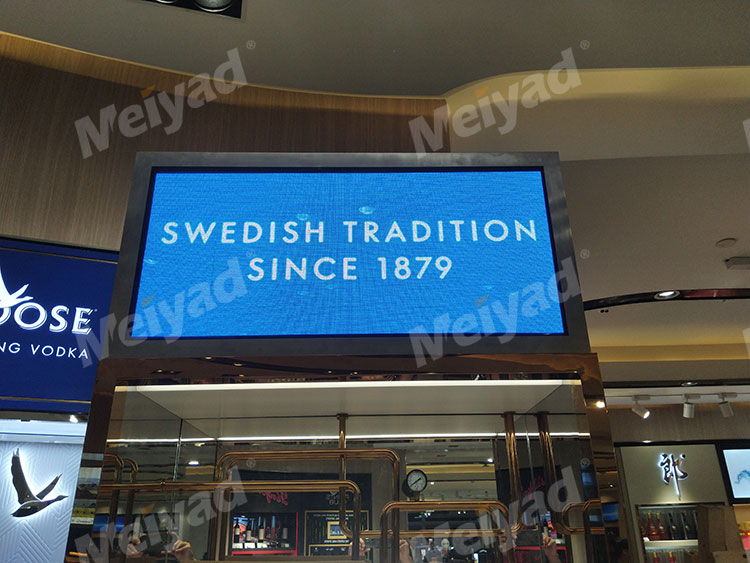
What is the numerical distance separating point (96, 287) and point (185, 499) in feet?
2.31

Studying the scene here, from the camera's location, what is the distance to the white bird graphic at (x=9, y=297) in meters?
1.59

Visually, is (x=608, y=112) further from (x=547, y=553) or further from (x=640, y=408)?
(x=640, y=408)

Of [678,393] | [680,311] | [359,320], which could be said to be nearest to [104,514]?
[359,320]

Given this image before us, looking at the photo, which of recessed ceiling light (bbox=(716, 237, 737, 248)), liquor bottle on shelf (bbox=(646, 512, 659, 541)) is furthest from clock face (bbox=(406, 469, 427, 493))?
liquor bottle on shelf (bbox=(646, 512, 659, 541))

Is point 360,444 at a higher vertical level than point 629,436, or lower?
lower

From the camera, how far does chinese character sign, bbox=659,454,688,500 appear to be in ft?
26.0

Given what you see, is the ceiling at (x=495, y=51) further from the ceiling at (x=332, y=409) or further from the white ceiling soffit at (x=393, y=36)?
the ceiling at (x=332, y=409)

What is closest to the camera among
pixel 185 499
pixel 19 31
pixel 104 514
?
pixel 104 514

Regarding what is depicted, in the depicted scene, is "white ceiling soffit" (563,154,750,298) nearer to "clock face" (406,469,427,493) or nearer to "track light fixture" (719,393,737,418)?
"clock face" (406,469,427,493)

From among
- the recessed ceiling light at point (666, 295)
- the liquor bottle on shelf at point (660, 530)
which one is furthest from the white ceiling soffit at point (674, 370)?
the liquor bottle on shelf at point (660, 530)

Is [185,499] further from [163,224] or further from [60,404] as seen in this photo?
[163,224]

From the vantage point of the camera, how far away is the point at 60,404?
1.57 meters

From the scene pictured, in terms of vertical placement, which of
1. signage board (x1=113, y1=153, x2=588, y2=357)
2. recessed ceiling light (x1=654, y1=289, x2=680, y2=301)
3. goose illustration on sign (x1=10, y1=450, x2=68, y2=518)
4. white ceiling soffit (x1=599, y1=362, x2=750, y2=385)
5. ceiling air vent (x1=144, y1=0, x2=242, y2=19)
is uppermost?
recessed ceiling light (x1=654, y1=289, x2=680, y2=301)

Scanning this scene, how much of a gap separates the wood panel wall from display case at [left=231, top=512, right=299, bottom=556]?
97 centimetres
